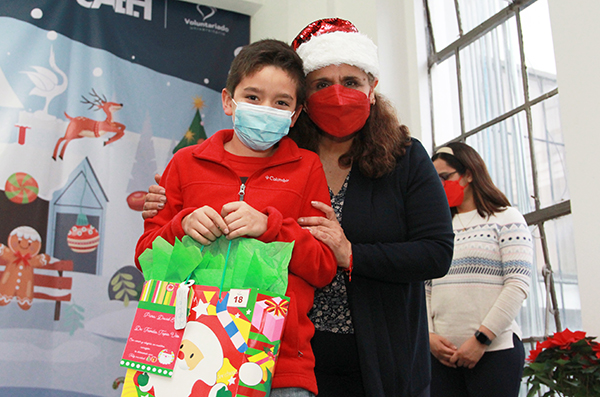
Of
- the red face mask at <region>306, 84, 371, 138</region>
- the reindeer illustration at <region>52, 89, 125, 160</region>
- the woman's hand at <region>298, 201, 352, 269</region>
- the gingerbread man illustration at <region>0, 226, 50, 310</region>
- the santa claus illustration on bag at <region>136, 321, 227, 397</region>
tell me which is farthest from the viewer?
the reindeer illustration at <region>52, 89, 125, 160</region>

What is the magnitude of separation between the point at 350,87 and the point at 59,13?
11.6 feet

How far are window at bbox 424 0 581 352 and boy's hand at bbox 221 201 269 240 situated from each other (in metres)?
1.99

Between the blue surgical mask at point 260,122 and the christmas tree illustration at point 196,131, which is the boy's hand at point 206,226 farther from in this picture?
the christmas tree illustration at point 196,131

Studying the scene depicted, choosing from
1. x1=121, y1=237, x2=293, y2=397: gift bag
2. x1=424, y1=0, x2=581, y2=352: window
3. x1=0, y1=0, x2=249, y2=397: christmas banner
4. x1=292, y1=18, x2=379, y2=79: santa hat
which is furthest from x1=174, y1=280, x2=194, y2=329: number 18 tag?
x1=0, y1=0, x2=249, y2=397: christmas banner

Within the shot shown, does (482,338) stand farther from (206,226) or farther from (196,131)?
(196,131)

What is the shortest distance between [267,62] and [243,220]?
466 millimetres

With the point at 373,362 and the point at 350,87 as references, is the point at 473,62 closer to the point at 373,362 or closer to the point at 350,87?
the point at 350,87

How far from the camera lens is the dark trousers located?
220 cm

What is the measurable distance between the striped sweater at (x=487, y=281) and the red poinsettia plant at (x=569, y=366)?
347mm

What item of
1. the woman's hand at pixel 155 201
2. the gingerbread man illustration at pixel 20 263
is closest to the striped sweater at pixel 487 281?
the woman's hand at pixel 155 201

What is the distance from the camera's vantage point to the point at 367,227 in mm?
1400

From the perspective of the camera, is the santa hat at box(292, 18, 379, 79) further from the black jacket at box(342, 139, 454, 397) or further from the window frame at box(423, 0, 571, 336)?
the window frame at box(423, 0, 571, 336)

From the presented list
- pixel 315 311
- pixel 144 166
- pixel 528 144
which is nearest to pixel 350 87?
pixel 315 311

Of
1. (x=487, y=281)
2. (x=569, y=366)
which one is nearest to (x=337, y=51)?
(x=569, y=366)
